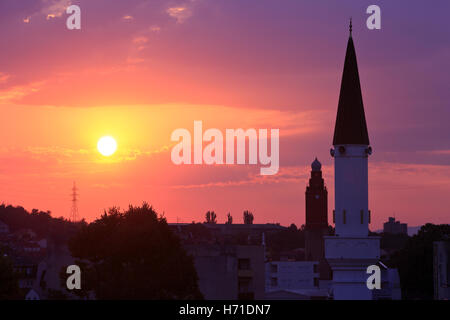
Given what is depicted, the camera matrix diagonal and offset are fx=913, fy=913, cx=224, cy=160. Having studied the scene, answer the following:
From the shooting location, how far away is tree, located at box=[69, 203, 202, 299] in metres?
67.1

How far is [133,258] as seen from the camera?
71.1 m

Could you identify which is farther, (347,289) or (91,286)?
(91,286)

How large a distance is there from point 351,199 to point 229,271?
47.3ft

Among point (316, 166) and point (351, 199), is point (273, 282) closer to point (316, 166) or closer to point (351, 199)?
point (316, 166)

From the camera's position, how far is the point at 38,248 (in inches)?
7628

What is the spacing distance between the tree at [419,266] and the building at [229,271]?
2278 inches

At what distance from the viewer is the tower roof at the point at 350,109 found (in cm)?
6512

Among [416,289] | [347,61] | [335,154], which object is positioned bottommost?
[416,289]

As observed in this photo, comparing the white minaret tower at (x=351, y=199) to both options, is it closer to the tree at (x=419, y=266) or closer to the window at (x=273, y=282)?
the tree at (x=419, y=266)
